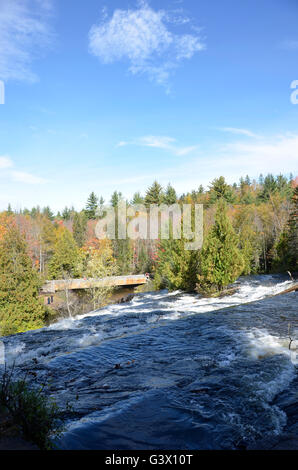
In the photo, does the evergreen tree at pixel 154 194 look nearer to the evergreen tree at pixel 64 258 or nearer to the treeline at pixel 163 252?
the treeline at pixel 163 252

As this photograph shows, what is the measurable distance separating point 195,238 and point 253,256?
1701 cm

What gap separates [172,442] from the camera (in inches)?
143

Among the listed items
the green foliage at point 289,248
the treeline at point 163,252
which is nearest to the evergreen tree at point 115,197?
the treeline at point 163,252

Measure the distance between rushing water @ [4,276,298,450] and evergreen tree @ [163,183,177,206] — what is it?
51.8 metres

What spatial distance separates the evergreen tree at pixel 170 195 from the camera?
6178 cm

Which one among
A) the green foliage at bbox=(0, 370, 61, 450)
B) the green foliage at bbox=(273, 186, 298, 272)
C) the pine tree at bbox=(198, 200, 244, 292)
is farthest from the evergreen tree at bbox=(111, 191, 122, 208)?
the green foliage at bbox=(0, 370, 61, 450)

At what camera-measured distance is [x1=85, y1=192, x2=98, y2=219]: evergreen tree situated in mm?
67250

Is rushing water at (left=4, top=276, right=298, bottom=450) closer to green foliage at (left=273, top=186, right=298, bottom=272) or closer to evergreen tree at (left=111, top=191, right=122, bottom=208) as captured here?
green foliage at (left=273, top=186, right=298, bottom=272)

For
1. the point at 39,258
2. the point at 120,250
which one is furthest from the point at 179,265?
the point at 39,258

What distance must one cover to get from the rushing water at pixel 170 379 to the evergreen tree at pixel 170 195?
51.8 meters

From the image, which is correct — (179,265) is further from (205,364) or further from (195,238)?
(205,364)

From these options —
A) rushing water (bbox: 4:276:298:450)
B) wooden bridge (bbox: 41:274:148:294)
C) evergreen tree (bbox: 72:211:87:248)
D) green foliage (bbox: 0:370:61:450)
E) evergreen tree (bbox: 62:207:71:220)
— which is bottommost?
wooden bridge (bbox: 41:274:148:294)

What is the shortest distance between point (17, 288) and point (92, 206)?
49.1 meters
